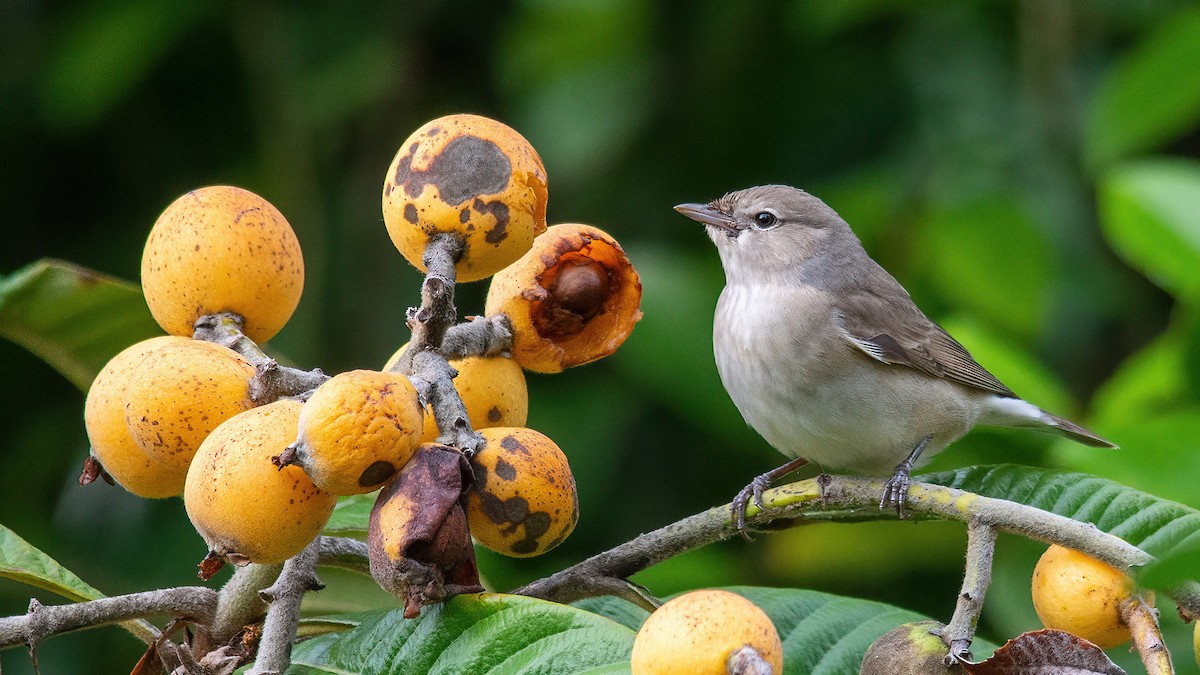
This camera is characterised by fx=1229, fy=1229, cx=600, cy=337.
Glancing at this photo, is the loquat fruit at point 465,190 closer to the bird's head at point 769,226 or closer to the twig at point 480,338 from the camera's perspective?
the twig at point 480,338

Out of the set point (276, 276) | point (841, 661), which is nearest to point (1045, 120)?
point (841, 661)

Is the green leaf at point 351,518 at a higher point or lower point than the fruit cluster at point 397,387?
lower

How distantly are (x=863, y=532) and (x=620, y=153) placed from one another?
1.60 metres

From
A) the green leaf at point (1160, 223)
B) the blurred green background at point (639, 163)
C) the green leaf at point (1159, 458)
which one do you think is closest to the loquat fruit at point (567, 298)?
the green leaf at point (1159, 458)

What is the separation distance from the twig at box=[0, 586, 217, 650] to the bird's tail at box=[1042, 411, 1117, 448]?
6.85ft

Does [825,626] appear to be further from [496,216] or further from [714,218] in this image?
[714,218]

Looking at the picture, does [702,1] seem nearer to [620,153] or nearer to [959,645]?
[620,153]

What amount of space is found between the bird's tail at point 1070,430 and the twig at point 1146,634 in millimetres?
1476

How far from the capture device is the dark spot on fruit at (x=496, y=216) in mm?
1562

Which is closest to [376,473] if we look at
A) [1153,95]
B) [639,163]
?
[1153,95]

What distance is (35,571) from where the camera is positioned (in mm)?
1684

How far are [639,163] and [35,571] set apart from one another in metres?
3.24

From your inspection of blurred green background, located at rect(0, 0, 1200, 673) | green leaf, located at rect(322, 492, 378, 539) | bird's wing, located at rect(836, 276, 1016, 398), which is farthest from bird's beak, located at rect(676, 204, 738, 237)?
green leaf, located at rect(322, 492, 378, 539)

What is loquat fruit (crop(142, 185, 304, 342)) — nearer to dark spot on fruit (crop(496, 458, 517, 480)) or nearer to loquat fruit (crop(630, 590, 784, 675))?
dark spot on fruit (crop(496, 458, 517, 480))
